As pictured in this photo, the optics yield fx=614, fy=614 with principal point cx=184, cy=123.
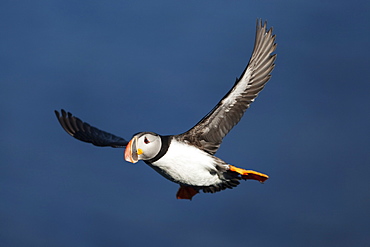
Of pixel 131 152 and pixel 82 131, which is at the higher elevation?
pixel 82 131

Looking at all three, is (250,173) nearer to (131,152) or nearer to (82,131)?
(131,152)

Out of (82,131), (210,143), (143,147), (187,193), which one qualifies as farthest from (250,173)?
(82,131)

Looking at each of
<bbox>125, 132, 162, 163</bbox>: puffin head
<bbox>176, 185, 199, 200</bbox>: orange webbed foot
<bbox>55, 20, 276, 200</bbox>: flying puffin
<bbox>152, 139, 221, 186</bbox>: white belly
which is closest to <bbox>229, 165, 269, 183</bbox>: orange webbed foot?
<bbox>55, 20, 276, 200</bbox>: flying puffin

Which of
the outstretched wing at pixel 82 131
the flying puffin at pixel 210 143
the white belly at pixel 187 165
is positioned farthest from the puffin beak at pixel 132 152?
the outstretched wing at pixel 82 131

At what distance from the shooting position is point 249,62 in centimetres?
1276

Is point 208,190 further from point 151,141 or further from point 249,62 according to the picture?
point 249,62

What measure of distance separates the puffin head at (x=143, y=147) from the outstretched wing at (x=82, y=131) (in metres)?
3.47

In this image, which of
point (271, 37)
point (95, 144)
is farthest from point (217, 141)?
point (95, 144)

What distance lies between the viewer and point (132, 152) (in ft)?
38.2

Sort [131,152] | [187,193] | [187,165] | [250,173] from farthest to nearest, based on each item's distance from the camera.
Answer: [187,193] < [250,173] < [187,165] < [131,152]

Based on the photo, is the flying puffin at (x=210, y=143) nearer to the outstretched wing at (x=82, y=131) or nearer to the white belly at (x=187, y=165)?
the white belly at (x=187, y=165)

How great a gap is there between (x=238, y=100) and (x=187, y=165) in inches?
69.9

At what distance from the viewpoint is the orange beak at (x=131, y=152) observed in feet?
38.0

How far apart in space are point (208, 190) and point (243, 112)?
1.83m
